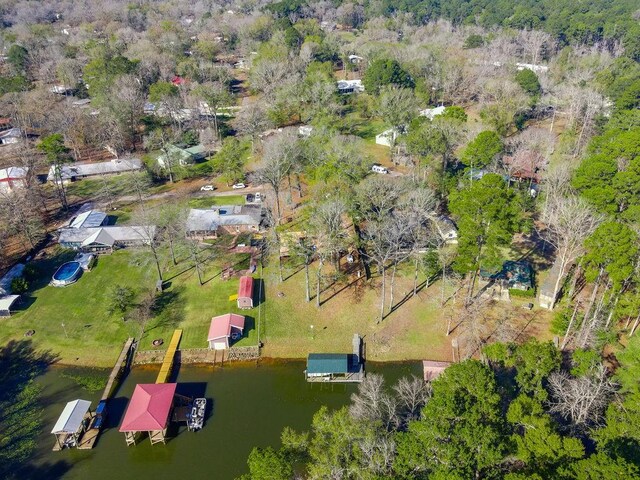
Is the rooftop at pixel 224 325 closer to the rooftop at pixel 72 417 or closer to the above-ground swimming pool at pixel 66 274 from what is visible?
the rooftop at pixel 72 417

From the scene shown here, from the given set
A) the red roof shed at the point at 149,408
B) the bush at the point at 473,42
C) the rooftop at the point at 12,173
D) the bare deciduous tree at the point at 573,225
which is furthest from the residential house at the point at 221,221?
the bush at the point at 473,42

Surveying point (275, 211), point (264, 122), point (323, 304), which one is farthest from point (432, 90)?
point (323, 304)

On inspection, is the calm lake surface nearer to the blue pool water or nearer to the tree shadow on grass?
the tree shadow on grass

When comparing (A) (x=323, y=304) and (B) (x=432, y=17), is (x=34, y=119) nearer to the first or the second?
(A) (x=323, y=304)

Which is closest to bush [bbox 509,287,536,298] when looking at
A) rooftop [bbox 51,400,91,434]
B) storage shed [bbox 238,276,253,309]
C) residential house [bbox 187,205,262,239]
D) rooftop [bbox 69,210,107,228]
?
storage shed [bbox 238,276,253,309]

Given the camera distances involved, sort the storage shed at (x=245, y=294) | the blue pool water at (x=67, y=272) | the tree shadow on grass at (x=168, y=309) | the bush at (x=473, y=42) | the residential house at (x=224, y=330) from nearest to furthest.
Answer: the residential house at (x=224, y=330) < the tree shadow on grass at (x=168, y=309) < the storage shed at (x=245, y=294) < the blue pool water at (x=67, y=272) < the bush at (x=473, y=42)
